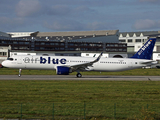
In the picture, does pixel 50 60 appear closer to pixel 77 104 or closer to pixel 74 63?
pixel 74 63

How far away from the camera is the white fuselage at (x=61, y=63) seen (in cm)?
4425

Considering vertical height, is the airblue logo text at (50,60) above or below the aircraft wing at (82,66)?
above

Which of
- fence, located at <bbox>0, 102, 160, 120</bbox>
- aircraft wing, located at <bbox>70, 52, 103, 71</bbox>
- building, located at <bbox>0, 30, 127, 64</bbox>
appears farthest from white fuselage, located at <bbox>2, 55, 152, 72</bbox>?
building, located at <bbox>0, 30, 127, 64</bbox>

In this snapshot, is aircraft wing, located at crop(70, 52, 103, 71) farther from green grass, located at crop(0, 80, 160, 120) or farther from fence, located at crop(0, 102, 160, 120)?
fence, located at crop(0, 102, 160, 120)

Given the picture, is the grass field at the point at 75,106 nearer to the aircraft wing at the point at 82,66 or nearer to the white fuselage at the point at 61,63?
the aircraft wing at the point at 82,66

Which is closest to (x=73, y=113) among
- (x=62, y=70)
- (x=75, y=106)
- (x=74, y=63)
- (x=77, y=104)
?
(x=75, y=106)

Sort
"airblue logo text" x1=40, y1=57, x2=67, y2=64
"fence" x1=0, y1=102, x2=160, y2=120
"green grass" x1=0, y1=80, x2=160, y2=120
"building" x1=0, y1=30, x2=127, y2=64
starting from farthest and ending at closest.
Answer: "building" x1=0, y1=30, x2=127, y2=64 < "airblue logo text" x1=40, y1=57, x2=67, y2=64 < "green grass" x1=0, y1=80, x2=160, y2=120 < "fence" x1=0, y1=102, x2=160, y2=120

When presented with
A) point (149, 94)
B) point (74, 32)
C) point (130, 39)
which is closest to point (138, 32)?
point (130, 39)

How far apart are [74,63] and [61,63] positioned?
7.81ft

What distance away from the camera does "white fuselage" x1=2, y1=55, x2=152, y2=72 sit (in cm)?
4425

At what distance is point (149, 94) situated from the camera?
89.9 feet

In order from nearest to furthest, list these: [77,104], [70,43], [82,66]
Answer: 1. [77,104]
2. [82,66]
3. [70,43]

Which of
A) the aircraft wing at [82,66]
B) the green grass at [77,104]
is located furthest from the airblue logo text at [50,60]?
the green grass at [77,104]

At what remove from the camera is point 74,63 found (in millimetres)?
45969
